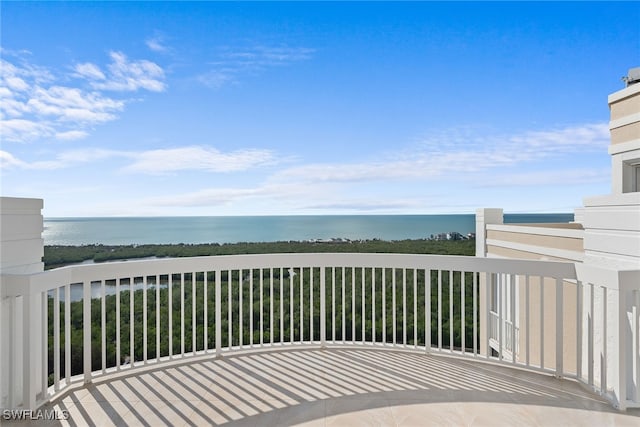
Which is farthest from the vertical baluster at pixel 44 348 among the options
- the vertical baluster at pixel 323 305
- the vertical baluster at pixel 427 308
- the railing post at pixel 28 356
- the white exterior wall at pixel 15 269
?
the vertical baluster at pixel 427 308

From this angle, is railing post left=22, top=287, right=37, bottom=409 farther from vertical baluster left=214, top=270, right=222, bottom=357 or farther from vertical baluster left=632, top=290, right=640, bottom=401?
vertical baluster left=632, top=290, right=640, bottom=401

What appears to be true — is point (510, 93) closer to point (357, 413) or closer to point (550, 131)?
point (550, 131)

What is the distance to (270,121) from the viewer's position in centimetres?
949

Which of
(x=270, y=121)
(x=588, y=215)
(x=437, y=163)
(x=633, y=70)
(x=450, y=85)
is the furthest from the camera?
(x=437, y=163)

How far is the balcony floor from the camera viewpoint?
237 centimetres

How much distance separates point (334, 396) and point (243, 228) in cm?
1863

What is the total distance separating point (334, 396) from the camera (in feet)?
8.84

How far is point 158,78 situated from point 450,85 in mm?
6453

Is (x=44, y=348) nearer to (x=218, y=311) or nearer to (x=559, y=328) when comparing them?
(x=218, y=311)

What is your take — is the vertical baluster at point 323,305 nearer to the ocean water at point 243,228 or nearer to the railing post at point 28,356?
the railing post at point 28,356

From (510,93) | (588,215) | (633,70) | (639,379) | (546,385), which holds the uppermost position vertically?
(510,93)

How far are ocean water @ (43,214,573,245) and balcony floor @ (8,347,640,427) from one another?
1073 cm

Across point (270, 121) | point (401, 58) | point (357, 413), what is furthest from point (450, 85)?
point (357, 413)

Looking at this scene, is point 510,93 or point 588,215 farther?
point 510,93
